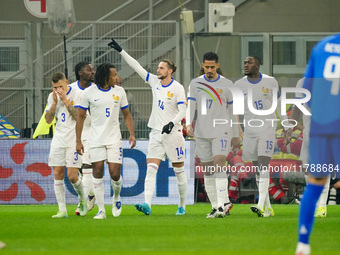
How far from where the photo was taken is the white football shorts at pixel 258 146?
1312 cm

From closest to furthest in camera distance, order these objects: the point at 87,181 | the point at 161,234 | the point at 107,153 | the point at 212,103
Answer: the point at 161,234, the point at 107,153, the point at 212,103, the point at 87,181

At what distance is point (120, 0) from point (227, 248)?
648 inches

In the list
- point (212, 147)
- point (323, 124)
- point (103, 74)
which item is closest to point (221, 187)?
point (212, 147)

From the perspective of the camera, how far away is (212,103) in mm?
13125

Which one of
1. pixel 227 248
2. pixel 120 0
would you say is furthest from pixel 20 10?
pixel 227 248

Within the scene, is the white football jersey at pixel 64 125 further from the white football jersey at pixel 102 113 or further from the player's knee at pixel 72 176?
the white football jersey at pixel 102 113

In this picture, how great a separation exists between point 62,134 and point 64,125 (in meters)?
0.15

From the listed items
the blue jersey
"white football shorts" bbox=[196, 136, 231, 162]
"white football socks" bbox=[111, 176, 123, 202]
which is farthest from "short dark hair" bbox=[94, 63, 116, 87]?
the blue jersey

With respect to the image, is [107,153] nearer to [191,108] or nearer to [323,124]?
[191,108]

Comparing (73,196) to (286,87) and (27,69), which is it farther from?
(286,87)

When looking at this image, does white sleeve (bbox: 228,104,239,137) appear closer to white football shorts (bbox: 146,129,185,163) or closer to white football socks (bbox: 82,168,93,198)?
white football shorts (bbox: 146,129,185,163)

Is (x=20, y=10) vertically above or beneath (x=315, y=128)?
above

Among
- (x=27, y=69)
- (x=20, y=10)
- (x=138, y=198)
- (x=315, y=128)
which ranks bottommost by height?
(x=138, y=198)

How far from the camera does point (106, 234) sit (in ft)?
31.7
